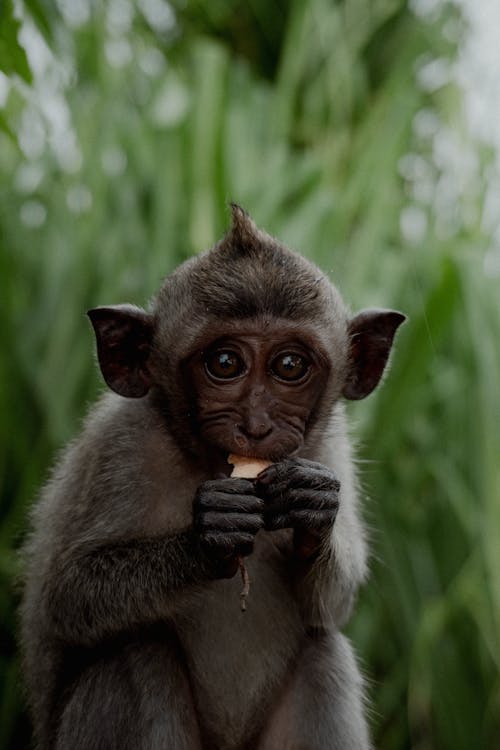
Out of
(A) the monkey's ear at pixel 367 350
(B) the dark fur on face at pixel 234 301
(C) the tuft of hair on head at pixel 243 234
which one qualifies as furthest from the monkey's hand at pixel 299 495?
(C) the tuft of hair on head at pixel 243 234

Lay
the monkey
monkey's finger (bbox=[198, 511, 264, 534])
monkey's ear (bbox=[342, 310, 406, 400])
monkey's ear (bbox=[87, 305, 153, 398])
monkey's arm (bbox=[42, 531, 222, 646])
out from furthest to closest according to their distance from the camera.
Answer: monkey's ear (bbox=[342, 310, 406, 400])
monkey's ear (bbox=[87, 305, 153, 398])
monkey's arm (bbox=[42, 531, 222, 646])
the monkey
monkey's finger (bbox=[198, 511, 264, 534])

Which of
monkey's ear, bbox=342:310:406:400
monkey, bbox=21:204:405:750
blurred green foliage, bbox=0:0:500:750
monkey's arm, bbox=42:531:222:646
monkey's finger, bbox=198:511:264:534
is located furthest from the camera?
blurred green foliage, bbox=0:0:500:750

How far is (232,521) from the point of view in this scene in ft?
8.04

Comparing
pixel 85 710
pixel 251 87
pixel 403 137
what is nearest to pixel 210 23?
pixel 251 87

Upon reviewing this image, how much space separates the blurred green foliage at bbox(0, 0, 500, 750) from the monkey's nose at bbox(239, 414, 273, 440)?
1.82m

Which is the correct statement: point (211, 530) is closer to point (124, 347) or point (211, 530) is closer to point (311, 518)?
point (311, 518)

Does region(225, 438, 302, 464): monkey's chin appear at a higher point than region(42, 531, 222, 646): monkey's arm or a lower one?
higher

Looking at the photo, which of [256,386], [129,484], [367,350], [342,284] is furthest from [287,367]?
[342,284]

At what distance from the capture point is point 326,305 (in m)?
2.86

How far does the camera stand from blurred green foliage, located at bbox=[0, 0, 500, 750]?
458 centimetres

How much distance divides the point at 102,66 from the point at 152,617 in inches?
A: 137

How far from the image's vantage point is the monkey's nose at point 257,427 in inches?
98.6

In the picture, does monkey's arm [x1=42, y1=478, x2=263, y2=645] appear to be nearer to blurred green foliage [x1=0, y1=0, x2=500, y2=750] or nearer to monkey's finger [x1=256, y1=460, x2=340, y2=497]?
monkey's finger [x1=256, y1=460, x2=340, y2=497]

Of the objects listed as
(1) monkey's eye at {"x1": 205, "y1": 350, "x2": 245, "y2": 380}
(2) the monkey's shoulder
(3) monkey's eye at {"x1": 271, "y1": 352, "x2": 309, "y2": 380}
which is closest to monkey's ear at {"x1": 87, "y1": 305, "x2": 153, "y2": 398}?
(2) the monkey's shoulder
